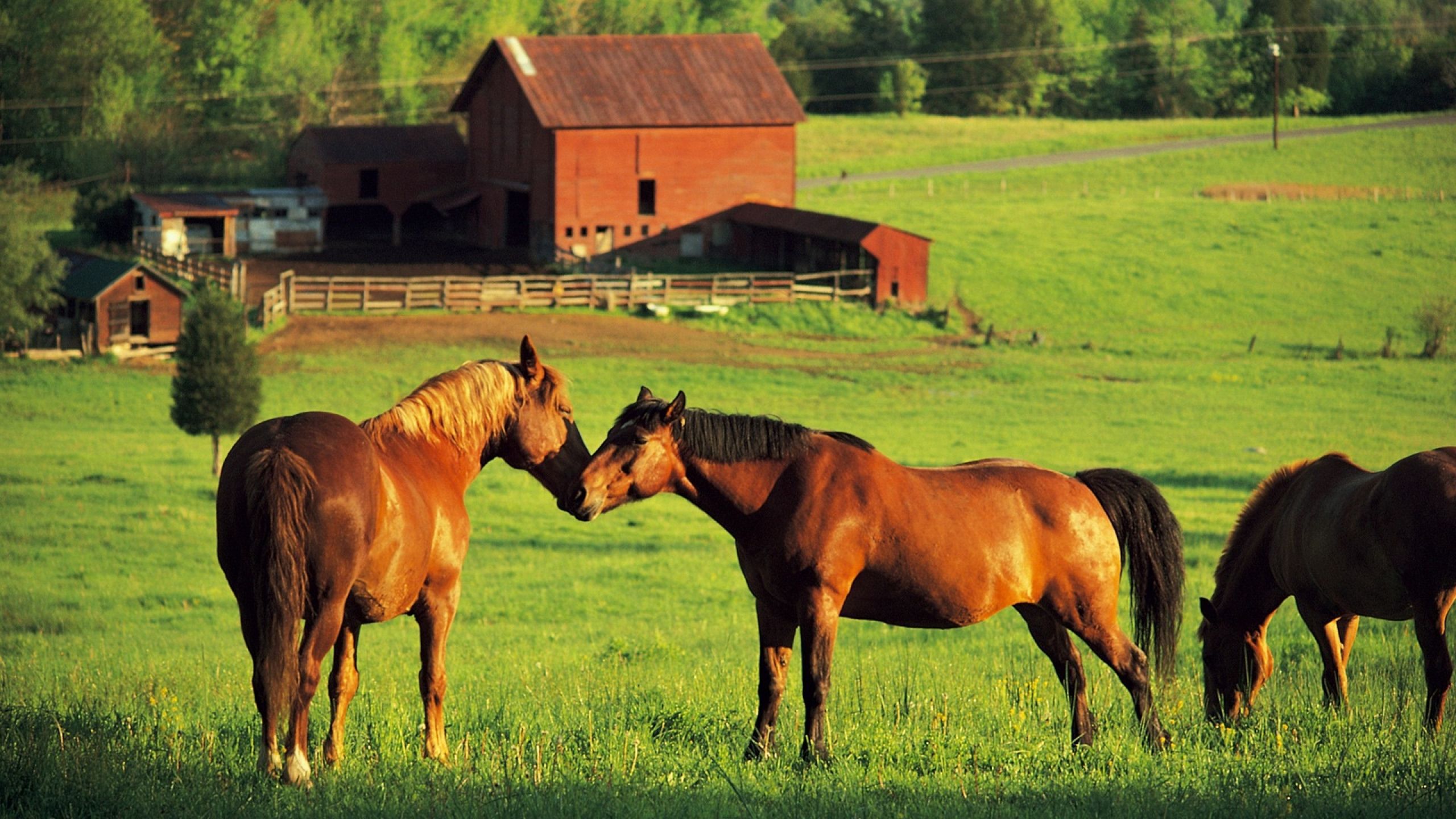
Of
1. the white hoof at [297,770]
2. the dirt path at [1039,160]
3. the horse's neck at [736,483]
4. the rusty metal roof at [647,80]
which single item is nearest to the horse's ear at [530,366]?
the horse's neck at [736,483]

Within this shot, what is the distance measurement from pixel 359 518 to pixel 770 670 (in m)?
2.30

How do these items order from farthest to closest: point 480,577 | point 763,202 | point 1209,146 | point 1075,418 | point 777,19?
point 777,19
point 1209,146
point 763,202
point 1075,418
point 480,577

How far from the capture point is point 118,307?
128 feet

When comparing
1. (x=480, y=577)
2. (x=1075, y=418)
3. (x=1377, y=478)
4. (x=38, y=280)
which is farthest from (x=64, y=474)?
(x=1377, y=478)

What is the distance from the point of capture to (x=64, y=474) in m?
26.5

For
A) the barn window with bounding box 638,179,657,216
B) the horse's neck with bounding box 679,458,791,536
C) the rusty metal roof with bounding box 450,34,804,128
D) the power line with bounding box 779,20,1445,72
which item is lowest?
the horse's neck with bounding box 679,458,791,536

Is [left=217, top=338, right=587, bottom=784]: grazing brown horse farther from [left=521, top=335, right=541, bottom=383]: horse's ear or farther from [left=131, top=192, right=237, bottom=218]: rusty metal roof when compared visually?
[left=131, top=192, right=237, bottom=218]: rusty metal roof

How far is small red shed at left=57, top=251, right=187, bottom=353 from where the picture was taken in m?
38.7

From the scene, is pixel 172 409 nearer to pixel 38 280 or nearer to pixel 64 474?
pixel 64 474

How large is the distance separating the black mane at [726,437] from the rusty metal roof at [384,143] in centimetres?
5110

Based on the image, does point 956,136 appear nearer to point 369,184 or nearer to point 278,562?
point 369,184

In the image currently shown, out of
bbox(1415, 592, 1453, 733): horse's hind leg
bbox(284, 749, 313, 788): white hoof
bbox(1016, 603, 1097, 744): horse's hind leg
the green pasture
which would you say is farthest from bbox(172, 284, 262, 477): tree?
bbox(1415, 592, 1453, 733): horse's hind leg

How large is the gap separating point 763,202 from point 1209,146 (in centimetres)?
2803

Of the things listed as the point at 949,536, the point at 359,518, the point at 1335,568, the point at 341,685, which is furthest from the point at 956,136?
the point at 359,518
